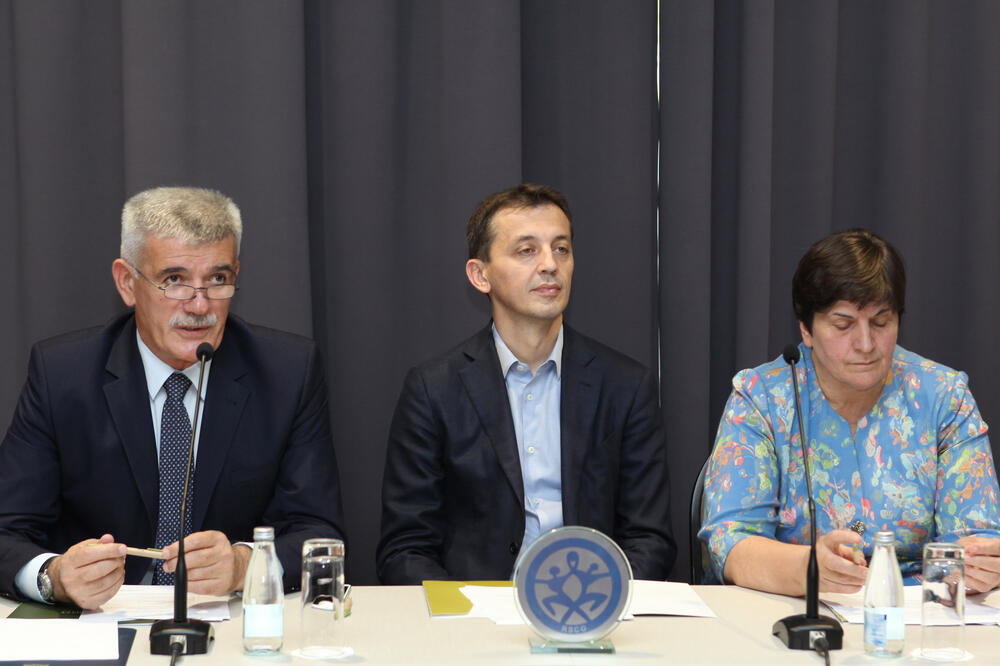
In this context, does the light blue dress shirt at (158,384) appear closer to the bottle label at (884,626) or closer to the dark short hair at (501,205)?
the dark short hair at (501,205)

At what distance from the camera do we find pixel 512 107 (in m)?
3.25

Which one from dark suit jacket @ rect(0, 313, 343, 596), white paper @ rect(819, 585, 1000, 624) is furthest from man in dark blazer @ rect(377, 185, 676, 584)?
white paper @ rect(819, 585, 1000, 624)

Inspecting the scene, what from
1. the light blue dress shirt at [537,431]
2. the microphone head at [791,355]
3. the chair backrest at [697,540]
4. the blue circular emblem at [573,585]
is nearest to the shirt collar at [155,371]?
the light blue dress shirt at [537,431]

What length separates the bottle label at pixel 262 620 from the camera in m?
1.75

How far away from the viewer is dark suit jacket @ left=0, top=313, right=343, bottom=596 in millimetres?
2482

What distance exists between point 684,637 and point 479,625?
1.16ft

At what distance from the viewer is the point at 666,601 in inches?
82.0

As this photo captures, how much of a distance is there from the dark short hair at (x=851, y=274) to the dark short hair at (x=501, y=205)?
696 millimetres

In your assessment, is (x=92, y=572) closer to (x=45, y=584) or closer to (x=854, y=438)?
(x=45, y=584)

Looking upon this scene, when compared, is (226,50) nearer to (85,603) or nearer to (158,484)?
(158,484)

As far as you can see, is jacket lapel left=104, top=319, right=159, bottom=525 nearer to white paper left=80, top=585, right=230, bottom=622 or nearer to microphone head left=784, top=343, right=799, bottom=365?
white paper left=80, top=585, right=230, bottom=622

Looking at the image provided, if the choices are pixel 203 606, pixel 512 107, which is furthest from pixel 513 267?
pixel 203 606

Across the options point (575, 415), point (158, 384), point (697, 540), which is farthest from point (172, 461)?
point (697, 540)

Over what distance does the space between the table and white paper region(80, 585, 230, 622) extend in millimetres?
35
